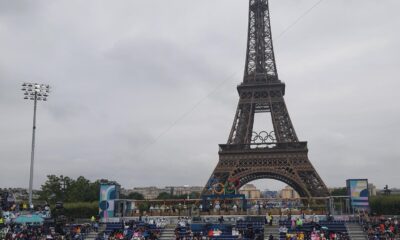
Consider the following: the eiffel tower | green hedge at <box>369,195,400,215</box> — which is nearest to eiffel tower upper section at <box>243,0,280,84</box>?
the eiffel tower

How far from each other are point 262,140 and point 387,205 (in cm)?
2039

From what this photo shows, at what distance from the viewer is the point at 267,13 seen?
75.3m

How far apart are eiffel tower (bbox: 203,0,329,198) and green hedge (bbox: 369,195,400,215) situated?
11106 millimetres

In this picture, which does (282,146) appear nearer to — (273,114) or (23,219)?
(273,114)

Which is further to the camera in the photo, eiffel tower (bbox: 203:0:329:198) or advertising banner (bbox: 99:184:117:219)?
eiffel tower (bbox: 203:0:329:198)

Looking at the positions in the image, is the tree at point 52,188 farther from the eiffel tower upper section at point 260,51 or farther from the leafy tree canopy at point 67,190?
the eiffel tower upper section at point 260,51

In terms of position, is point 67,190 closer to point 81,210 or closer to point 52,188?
point 52,188

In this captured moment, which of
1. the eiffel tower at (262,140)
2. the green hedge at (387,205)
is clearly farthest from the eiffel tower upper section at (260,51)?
the green hedge at (387,205)

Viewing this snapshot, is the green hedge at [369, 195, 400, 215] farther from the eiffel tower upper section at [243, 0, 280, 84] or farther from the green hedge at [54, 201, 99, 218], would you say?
the green hedge at [54, 201, 99, 218]

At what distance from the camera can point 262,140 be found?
2660 inches

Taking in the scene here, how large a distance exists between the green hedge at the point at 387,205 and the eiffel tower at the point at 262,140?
1111cm

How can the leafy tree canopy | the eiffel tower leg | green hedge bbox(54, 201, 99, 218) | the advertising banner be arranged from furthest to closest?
→ the leafy tree canopy → green hedge bbox(54, 201, 99, 218) → the eiffel tower leg → the advertising banner

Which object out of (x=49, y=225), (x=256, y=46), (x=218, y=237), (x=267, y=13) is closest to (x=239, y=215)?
(x=218, y=237)

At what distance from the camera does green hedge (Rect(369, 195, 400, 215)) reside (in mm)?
60994
